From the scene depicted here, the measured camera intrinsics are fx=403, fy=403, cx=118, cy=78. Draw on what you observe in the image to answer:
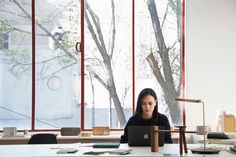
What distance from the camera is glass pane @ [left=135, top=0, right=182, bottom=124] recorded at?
217 inches

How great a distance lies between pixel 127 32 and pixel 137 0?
0.46 metres

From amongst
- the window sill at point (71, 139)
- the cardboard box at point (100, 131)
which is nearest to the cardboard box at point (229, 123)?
the window sill at point (71, 139)

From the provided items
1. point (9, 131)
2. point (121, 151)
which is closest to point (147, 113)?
point (121, 151)

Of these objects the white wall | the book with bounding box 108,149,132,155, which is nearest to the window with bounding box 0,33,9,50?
the white wall

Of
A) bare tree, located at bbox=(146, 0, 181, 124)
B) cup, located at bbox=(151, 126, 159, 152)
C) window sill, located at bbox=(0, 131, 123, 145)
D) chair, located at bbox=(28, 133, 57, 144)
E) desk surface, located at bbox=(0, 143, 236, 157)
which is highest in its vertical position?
bare tree, located at bbox=(146, 0, 181, 124)

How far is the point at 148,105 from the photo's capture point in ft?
13.6

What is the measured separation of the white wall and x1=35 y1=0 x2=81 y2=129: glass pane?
153cm

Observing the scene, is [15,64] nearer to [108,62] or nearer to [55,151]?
[108,62]

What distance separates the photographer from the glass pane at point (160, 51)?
5.52 metres

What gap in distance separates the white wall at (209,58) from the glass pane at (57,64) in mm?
1534

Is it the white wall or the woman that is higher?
the white wall

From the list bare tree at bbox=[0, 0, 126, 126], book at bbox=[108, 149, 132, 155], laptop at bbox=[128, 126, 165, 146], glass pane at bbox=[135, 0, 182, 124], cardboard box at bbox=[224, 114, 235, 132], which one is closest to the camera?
book at bbox=[108, 149, 132, 155]

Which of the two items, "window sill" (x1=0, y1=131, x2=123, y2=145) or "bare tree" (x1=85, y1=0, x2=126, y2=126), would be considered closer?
"window sill" (x1=0, y1=131, x2=123, y2=145)

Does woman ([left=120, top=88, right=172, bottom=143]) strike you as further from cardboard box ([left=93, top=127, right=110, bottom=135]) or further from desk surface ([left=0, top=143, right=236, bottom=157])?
cardboard box ([left=93, top=127, right=110, bottom=135])
